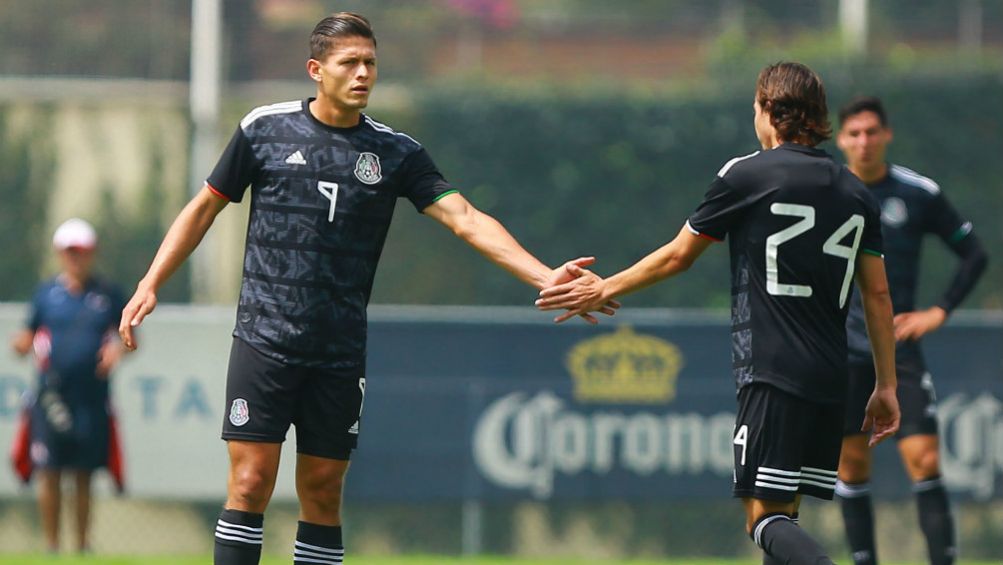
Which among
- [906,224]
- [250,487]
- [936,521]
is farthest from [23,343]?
[936,521]

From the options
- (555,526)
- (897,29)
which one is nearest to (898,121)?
(897,29)

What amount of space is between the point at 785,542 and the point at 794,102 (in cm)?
149

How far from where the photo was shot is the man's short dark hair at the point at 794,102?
5.56 m

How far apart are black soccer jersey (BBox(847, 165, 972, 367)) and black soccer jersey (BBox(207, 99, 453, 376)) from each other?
3012 millimetres

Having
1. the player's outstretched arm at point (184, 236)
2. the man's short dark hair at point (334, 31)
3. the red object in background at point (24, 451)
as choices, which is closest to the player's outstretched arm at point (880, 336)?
the man's short dark hair at point (334, 31)

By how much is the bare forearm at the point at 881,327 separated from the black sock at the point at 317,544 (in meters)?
2.07

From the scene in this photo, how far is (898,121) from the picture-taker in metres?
16.8

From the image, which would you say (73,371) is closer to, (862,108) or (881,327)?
(862,108)

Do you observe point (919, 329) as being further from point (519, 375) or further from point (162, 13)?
point (162, 13)

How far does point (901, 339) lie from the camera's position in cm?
777

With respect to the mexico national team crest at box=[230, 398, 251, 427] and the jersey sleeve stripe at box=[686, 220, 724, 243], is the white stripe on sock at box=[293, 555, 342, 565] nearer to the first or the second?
the mexico national team crest at box=[230, 398, 251, 427]

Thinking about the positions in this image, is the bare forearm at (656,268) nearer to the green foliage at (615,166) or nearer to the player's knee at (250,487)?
the player's knee at (250,487)

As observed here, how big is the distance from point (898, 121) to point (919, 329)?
9.45 m

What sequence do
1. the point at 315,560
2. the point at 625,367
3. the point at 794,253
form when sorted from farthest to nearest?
the point at 625,367
the point at 315,560
the point at 794,253
